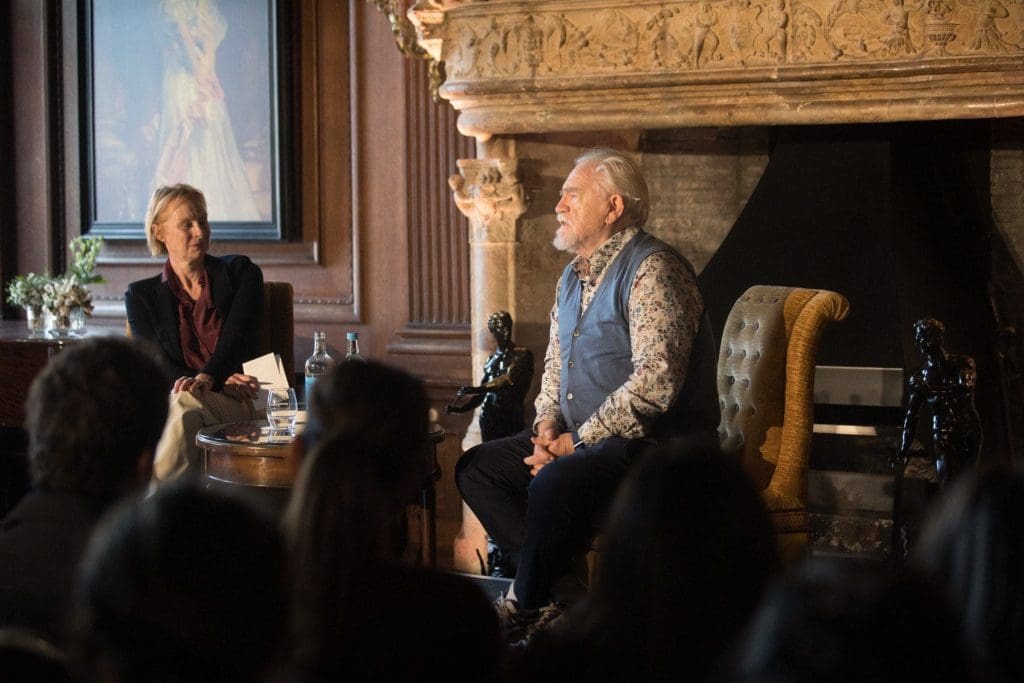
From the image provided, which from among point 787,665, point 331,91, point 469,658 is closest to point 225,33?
point 331,91

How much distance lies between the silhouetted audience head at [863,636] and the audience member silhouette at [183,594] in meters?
0.46

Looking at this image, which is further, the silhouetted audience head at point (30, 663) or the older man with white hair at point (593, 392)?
the older man with white hair at point (593, 392)

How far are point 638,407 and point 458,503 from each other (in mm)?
2278

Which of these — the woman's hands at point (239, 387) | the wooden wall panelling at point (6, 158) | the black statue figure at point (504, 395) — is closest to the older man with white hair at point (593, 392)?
the black statue figure at point (504, 395)

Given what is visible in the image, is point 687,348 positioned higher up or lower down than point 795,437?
higher up

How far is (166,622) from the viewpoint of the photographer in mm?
1047

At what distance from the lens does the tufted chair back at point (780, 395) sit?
322 centimetres

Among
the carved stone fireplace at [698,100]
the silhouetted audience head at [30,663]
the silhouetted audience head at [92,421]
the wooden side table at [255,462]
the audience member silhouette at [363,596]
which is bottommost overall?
the wooden side table at [255,462]

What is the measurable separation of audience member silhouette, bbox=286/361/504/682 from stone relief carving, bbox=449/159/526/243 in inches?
122

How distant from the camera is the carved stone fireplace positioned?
3.79 metres

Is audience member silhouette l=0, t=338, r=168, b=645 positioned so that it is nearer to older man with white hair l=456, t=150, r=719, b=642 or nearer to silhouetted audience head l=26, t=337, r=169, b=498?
silhouetted audience head l=26, t=337, r=169, b=498

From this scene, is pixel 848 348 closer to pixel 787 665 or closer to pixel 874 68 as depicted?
pixel 874 68

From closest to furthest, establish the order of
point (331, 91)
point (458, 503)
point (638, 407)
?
point (638, 407), point (458, 503), point (331, 91)

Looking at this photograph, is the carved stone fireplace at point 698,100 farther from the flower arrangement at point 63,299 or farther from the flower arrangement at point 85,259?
the flower arrangement at point 85,259
